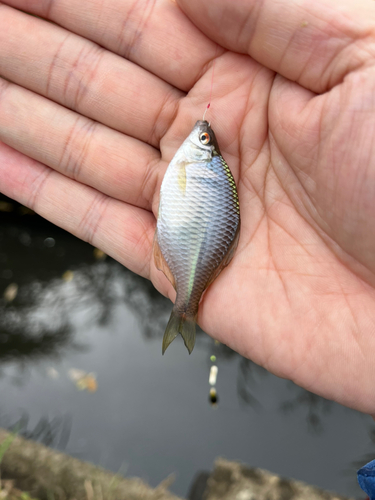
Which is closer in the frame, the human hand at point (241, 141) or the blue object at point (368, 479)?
the human hand at point (241, 141)

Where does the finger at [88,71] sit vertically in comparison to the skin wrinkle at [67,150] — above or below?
above

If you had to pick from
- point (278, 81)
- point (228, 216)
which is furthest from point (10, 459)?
point (278, 81)

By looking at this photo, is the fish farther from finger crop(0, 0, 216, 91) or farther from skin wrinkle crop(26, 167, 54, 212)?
skin wrinkle crop(26, 167, 54, 212)

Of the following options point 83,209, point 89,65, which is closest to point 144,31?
point 89,65

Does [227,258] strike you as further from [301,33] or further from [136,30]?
[136,30]

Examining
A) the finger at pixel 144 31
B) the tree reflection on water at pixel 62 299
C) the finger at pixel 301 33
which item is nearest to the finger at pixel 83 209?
the finger at pixel 144 31

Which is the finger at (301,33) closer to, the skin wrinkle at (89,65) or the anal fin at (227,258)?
the skin wrinkle at (89,65)
